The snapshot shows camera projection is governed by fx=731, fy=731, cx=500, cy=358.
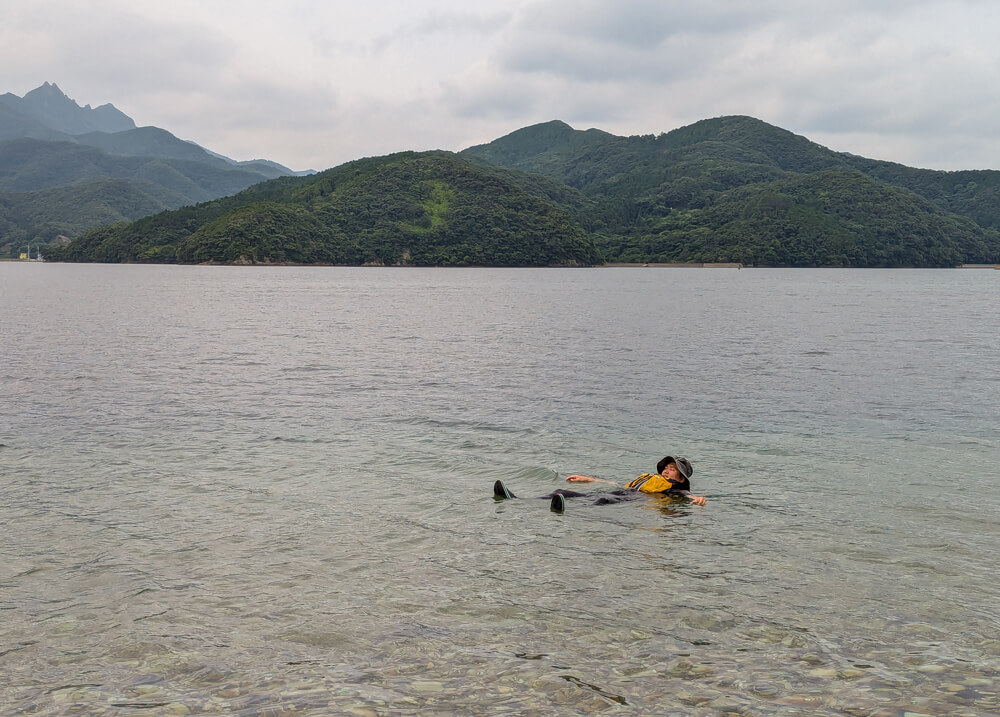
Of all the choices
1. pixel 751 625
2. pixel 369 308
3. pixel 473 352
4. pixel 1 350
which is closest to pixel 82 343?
pixel 1 350

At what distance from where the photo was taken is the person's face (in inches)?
715

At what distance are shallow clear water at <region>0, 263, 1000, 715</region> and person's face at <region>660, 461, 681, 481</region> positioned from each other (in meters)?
0.79

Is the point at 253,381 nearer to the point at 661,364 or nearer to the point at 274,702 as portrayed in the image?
the point at 661,364

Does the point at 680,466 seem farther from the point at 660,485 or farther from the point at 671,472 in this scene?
the point at 660,485

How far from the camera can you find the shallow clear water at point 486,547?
924 centimetres

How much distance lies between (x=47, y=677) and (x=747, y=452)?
19.6m

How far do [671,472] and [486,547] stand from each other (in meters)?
5.90

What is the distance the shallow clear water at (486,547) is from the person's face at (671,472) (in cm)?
79

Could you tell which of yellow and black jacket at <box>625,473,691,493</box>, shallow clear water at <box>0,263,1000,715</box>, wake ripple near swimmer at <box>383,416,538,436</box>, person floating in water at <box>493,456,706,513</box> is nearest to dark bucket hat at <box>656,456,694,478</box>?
person floating in water at <box>493,456,706,513</box>

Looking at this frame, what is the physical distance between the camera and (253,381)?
36.6 m

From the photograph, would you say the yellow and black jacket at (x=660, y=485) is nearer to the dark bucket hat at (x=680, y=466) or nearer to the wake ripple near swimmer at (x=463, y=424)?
the dark bucket hat at (x=680, y=466)

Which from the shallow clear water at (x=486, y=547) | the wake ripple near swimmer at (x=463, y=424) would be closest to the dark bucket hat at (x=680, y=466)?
the shallow clear water at (x=486, y=547)

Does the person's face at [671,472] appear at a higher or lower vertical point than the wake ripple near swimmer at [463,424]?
higher

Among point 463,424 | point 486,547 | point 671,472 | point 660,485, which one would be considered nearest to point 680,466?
point 671,472
